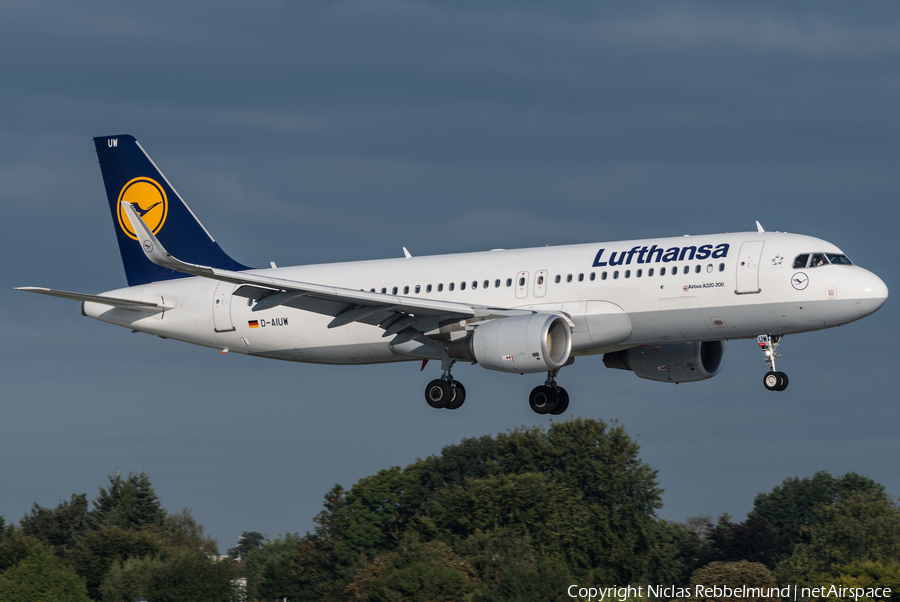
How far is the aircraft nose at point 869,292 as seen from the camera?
34719 millimetres

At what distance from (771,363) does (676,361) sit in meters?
5.32

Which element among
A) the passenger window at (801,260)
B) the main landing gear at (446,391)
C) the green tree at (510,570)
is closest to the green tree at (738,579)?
the green tree at (510,570)

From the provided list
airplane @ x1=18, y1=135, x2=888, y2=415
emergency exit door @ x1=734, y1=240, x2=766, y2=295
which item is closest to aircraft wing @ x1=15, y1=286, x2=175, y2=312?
airplane @ x1=18, y1=135, x2=888, y2=415

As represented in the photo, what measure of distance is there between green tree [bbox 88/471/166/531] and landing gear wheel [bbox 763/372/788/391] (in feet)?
358

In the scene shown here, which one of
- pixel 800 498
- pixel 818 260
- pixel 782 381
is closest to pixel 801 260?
pixel 818 260

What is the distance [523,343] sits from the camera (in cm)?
3622

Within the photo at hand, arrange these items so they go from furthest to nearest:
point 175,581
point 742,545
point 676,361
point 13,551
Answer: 1. point 742,545
2. point 13,551
3. point 175,581
4. point 676,361

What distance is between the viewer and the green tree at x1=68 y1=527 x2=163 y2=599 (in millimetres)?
93062

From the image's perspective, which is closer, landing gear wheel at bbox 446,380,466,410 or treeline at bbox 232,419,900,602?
landing gear wheel at bbox 446,380,466,410

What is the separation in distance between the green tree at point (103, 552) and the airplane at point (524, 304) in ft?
174

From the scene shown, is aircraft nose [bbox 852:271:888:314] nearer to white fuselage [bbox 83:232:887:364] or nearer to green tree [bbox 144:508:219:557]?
white fuselage [bbox 83:232:887:364]

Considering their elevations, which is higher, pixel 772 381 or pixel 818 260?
pixel 818 260

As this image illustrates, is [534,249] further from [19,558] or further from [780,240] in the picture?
[19,558]

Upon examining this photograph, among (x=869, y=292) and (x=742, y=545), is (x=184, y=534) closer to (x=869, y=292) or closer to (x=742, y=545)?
(x=742, y=545)
